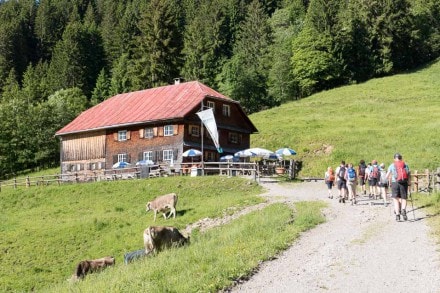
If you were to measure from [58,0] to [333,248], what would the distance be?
148 m

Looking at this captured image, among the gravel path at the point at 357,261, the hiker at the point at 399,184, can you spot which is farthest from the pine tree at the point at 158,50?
the gravel path at the point at 357,261

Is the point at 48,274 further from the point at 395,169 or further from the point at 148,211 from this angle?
the point at 395,169

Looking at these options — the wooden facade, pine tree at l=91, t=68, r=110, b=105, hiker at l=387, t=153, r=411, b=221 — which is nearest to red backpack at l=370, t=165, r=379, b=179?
hiker at l=387, t=153, r=411, b=221

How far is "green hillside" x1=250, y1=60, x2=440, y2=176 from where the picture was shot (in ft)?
143

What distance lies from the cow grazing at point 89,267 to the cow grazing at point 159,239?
1.51 meters

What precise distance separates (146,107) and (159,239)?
33.4 m

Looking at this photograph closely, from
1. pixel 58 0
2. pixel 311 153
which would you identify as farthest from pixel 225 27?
pixel 311 153

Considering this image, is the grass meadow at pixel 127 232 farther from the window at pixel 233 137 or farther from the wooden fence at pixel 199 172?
the window at pixel 233 137

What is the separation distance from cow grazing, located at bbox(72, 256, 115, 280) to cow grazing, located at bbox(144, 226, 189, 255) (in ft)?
4.96

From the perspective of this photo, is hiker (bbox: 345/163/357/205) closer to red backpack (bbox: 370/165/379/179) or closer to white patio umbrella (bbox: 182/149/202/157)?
red backpack (bbox: 370/165/379/179)

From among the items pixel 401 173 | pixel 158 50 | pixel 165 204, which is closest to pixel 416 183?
pixel 401 173

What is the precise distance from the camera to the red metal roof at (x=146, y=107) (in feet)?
150

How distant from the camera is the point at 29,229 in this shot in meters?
27.4

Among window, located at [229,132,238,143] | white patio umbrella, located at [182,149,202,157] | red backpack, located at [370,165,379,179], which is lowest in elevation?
red backpack, located at [370,165,379,179]
